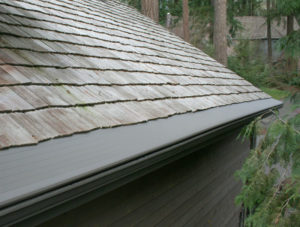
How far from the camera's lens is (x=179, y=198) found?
3.70 meters

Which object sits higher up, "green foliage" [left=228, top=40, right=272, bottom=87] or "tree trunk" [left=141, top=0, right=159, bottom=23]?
"tree trunk" [left=141, top=0, right=159, bottom=23]

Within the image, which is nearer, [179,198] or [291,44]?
[179,198]

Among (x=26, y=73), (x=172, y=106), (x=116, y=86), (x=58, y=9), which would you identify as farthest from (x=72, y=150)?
(x=58, y=9)

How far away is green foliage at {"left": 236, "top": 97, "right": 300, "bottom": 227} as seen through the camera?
2.24 m

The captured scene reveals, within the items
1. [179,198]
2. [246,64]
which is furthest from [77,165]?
[246,64]

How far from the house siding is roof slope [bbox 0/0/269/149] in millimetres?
610

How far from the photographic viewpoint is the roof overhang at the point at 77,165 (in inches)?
51.0

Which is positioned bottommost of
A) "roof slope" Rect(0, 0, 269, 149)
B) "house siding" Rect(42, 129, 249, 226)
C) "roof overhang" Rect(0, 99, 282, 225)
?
"house siding" Rect(42, 129, 249, 226)

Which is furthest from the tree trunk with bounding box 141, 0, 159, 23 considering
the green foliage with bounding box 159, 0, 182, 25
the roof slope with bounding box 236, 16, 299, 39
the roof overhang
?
A: the roof slope with bounding box 236, 16, 299, 39

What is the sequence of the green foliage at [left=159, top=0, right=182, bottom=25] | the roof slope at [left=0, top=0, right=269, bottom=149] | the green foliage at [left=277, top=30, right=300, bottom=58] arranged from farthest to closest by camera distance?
the green foliage at [left=159, top=0, right=182, bottom=25], the green foliage at [left=277, top=30, right=300, bottom=58], the roof slope at [left=0, top=0, right=269, bottom=149]

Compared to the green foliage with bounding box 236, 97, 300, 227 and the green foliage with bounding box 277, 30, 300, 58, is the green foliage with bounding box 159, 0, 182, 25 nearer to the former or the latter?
the green foliage with bounding box 277, 30, 300, 58

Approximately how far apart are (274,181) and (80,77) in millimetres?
1856

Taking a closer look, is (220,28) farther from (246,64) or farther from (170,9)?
(170,9)

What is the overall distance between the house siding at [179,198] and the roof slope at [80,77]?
610mm
